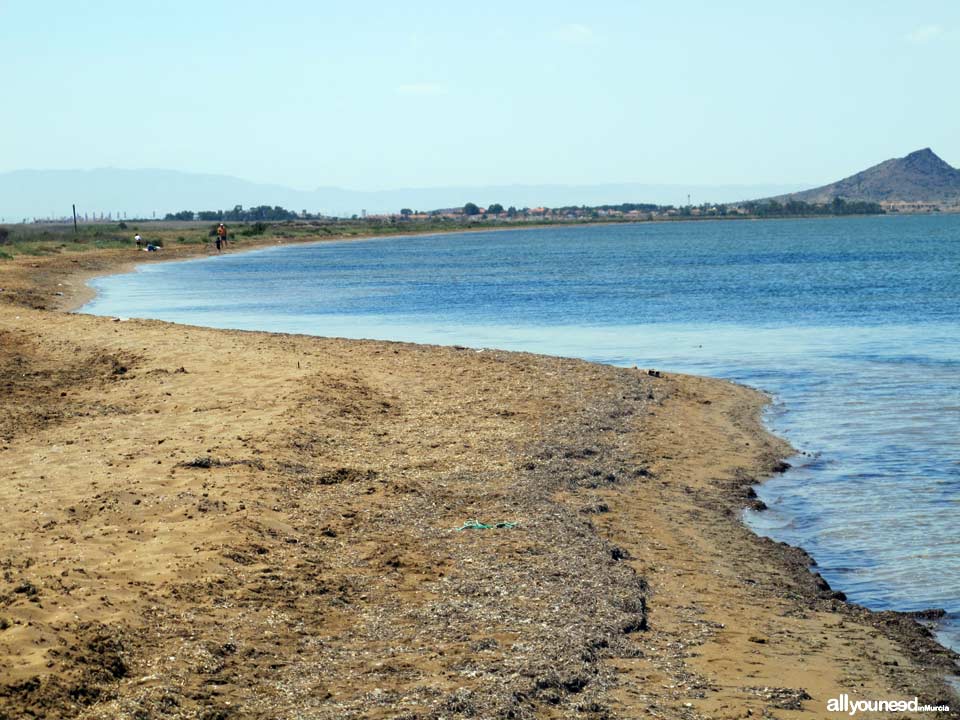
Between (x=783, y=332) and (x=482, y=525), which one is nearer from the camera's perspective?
(x=482, y=525)

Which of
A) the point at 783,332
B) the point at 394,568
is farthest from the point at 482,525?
the point at 783,332

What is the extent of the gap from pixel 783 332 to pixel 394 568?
76.3 ft

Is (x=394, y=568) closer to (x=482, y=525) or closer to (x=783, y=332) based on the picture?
(x=482, y=525)

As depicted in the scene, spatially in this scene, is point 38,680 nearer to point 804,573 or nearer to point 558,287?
point 804,573

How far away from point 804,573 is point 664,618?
2.22 m

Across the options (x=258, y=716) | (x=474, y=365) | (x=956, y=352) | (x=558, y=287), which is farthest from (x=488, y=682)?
(x=558, y=287)

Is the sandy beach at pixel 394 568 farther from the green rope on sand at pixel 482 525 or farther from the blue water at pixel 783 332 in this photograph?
the blue water at pixel 783 332

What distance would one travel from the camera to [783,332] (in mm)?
29859

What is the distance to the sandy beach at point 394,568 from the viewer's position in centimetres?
639

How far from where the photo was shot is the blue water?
1122cm

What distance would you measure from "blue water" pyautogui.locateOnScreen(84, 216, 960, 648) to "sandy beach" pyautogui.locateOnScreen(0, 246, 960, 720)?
0.91 meters

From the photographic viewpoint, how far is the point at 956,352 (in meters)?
25.0

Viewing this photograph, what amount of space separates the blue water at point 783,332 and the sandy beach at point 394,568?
907 mm

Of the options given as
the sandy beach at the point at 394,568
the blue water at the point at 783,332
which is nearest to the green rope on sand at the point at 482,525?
the sandy beach at the point at 394,568
